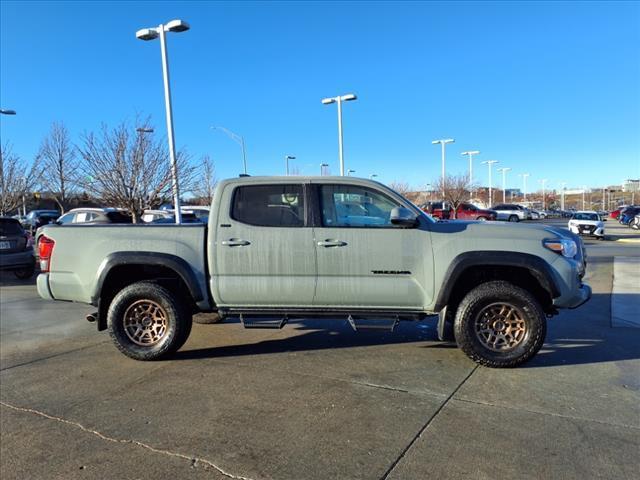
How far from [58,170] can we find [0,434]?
26.8 meters

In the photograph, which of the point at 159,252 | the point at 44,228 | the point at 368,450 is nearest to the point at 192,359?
the point at 159,252

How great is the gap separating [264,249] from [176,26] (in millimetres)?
12940

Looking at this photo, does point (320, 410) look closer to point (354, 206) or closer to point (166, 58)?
point (354, 206)

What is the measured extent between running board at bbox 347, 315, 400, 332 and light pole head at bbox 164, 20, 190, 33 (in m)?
13.5

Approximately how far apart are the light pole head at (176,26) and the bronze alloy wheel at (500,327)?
14.1 meters

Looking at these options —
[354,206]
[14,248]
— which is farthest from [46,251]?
[14,248]

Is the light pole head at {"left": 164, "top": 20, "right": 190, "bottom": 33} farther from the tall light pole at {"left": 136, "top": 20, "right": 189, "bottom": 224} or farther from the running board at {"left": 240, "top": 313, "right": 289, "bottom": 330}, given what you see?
the running board at {"left": 240, "top": 313, "right": 289, "bottom": 330}

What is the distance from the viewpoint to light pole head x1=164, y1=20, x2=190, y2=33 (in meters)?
15.1

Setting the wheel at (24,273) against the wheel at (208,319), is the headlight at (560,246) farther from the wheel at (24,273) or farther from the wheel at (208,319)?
the wheel at (24,273)

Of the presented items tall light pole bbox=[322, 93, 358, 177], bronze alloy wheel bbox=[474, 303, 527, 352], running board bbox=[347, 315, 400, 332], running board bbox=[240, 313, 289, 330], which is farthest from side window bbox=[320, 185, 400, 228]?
tall light pole bbox=[322, 93, 358, 177]

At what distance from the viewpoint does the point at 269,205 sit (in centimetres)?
519

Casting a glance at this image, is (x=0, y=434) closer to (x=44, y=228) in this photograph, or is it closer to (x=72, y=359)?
(x=72, y=359)

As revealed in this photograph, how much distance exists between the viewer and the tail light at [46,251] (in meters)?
5.39

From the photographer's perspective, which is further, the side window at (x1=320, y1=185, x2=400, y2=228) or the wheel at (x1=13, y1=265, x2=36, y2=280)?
the wheel at (x1=13, y1=265, x2=36, y2=280)
